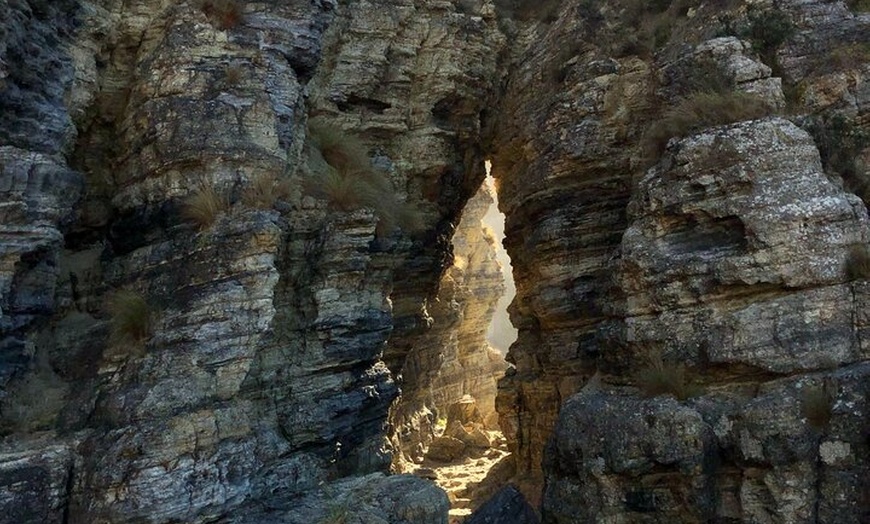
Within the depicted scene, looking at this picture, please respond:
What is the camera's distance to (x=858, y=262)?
851 cm

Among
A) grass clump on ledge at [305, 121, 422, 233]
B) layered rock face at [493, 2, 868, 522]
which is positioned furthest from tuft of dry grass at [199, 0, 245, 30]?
layered rock face at [493, 2, 868, 522]

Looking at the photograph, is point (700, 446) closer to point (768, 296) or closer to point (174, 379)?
point (768, 296)

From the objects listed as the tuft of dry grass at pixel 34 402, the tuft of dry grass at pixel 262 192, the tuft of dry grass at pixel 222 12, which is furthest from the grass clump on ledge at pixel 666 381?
the tuft of dry grass at pixel 222 12

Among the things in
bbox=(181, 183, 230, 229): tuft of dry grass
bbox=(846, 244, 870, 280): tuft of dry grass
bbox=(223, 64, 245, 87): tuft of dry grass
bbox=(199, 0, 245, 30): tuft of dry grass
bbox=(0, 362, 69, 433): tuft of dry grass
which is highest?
bbox=(199, 0, 245, 30): tuft of dry grass

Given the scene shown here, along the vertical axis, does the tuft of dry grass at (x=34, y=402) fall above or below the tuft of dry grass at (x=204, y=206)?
below

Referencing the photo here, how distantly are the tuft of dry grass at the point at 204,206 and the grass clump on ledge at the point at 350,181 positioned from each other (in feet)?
6.17

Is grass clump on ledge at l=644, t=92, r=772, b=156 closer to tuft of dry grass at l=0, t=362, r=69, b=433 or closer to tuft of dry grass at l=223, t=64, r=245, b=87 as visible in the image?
tuft of dry grass at l=223, t=64, r=245, b=87

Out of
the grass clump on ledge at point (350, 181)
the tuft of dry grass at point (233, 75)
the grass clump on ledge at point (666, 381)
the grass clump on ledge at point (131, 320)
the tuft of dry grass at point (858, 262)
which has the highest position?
the tuft of dry grass at point (233, 75)

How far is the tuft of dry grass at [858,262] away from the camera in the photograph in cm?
846

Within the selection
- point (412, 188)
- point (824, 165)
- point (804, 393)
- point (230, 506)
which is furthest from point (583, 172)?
point (230, 506)

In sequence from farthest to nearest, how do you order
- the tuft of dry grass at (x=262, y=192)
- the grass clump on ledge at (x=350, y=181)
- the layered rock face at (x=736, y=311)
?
the grass clump on ledge at (x=350, y=181)
the tuft of dry grass at (x=262, y=192)
the layered rock face at (x=736, y=311)

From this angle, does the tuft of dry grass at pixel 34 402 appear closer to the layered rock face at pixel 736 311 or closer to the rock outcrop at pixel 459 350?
the layered rock face at pixel 736 311

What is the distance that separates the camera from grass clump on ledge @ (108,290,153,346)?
28.8 feet

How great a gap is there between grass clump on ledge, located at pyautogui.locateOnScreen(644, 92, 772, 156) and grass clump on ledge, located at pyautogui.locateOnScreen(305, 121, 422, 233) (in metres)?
4.93
